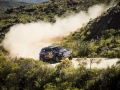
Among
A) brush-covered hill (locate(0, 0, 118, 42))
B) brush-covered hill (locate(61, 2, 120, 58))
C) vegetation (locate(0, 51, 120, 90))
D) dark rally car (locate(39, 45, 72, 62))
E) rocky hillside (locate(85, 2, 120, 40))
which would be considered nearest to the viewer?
vegetation (locate(0, 51, 120, 90))

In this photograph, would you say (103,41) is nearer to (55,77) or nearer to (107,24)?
(107,24)

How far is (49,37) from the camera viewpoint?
61.6 meters

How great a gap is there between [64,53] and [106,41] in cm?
525

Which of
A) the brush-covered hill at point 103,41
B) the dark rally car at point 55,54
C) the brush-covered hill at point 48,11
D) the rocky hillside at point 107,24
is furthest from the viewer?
the brush-covered hill at point 48,11

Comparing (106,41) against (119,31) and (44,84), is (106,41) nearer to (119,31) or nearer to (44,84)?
(119,31)

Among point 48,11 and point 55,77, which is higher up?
point 48,11

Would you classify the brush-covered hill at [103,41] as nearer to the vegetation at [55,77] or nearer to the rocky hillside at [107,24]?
the rocky hillside at [107,24]

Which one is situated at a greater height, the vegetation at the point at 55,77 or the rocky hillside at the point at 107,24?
the rocky hillside at the point at 107,24

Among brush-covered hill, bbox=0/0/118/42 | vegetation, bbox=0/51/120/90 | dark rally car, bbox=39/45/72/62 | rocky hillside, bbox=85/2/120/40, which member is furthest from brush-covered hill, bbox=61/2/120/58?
brush-covered hill, bbox=0/0/118/42

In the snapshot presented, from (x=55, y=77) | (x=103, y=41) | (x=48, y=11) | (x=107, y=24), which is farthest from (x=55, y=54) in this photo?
(x=48, y=11)

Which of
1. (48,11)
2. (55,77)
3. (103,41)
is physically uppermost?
(48,11)

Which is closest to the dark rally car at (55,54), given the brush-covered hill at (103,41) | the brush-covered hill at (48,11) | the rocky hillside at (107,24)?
the brush-covered hill at (103,41)

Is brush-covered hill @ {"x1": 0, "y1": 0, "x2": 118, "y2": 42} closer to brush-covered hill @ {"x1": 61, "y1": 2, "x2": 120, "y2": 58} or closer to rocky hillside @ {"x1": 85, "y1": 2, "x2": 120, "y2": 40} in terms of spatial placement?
rocky hillside @ {"x1": 85, "y1": 2, "x2": 120, "y2": 40}

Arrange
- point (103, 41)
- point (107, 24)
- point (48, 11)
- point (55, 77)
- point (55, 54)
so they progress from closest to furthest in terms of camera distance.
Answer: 1. point (55, 77)
2. point (55, 54)
3. point (103, 41)
4. point (107, 24)
5. point (48, 11)
